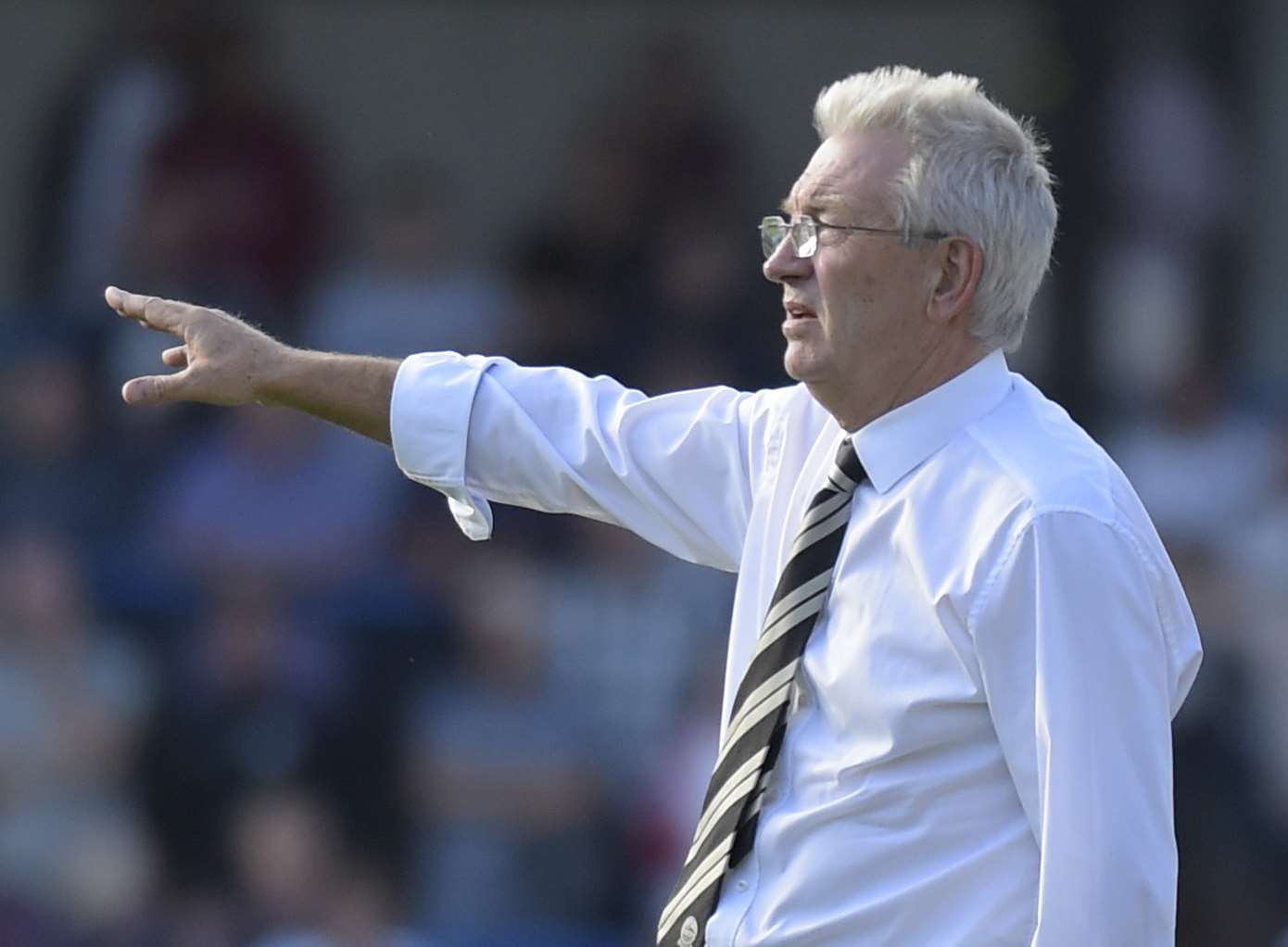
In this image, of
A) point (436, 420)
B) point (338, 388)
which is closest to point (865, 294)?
point (436, 420)

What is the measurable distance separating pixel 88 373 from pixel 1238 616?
3.42m

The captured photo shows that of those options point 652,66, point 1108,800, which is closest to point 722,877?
point 1108,800

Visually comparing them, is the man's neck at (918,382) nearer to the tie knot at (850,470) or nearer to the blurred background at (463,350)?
the tie knot at (850,470)

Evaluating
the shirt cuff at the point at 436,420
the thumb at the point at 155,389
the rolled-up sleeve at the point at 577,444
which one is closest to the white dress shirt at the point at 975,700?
the rolled-up sleeve at the point at 577,444

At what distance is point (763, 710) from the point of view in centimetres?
260

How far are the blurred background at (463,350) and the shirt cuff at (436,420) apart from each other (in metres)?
2.85

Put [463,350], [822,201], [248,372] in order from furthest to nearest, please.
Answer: [463,350]
[248,372]
[822,201]

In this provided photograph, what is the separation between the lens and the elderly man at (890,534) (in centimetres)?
235

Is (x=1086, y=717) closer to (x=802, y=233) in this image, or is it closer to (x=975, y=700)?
(x=975, y=700)

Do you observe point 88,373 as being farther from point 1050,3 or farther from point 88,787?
point 1050,3

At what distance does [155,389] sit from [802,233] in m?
A: 0.78

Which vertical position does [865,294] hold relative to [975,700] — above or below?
above

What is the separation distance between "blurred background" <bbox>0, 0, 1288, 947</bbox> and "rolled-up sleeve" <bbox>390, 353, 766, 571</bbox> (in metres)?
2.85

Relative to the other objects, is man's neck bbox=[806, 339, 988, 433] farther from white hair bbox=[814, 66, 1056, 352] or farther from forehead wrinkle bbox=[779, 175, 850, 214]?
forehead wrinkle bbox=[779, 175, 850, 214]
